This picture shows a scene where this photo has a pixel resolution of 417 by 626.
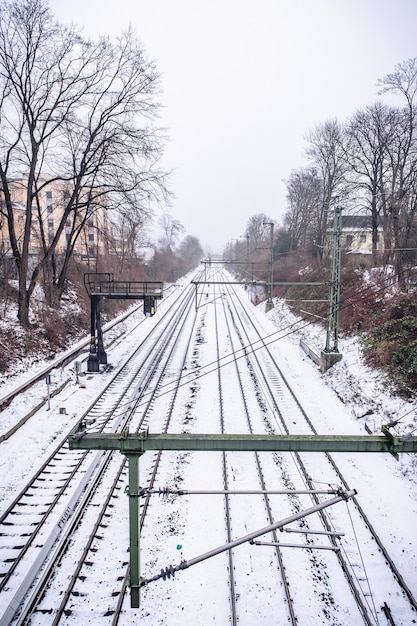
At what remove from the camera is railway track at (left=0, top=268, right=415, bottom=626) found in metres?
6.46

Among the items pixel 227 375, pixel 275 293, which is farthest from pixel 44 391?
pixel 275 293

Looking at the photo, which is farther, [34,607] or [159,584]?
[159,584]

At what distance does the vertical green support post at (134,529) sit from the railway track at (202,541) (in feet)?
0.71

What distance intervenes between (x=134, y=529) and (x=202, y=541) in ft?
8.13

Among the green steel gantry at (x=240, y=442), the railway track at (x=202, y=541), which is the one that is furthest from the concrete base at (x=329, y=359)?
the green steel gantry at (x=240, y=442)

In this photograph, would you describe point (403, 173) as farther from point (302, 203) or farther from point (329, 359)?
point (302, 203)

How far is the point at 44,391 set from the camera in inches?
606

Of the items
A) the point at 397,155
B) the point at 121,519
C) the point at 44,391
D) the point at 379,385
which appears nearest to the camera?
the point at 121,519

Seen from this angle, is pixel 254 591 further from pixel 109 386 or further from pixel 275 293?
pixel 275 293

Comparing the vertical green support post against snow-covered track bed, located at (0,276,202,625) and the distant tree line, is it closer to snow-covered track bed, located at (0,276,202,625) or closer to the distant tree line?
snow-covered track bed, located at (0,276,202,625)

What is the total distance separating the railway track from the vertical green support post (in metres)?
0.22

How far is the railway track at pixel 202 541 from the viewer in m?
6.46

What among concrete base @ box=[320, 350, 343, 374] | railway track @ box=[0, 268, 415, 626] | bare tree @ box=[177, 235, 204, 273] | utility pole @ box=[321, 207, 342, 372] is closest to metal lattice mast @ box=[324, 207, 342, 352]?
utility pole @ box=[321, 207, 342, 372]

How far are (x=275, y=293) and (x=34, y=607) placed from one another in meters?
37.1
